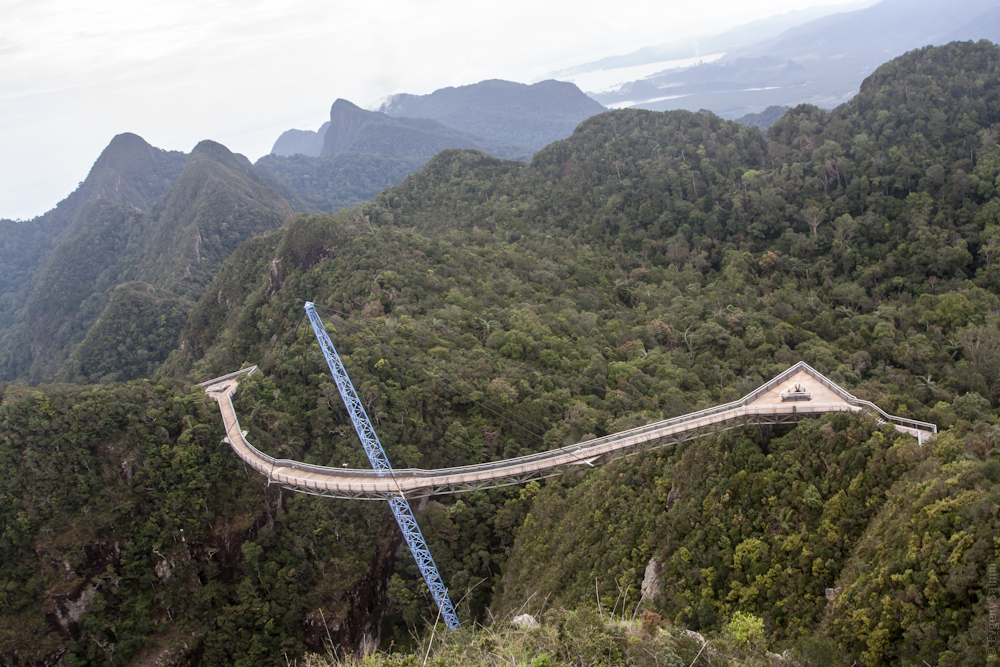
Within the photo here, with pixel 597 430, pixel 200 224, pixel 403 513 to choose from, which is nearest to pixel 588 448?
pixel 597 430

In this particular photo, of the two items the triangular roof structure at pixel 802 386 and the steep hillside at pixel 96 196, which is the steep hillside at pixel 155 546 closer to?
the triangular roof structure at pixel 802 386

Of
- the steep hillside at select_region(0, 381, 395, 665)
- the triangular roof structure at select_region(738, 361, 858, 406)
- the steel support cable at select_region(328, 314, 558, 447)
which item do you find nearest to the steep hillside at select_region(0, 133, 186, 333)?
the steep hillside at select_region(0, 381, 395, 665)

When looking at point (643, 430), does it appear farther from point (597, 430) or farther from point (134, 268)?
point (134, 268)

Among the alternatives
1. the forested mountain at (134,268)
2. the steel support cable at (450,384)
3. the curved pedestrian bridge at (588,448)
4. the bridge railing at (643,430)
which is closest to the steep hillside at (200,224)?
the forested mountain at (134,268)

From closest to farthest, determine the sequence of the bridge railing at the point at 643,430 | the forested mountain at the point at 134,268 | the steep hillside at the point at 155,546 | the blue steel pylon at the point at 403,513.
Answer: the bridge railing at the point at 643,430 < the steep hillside at the point at 155,546 < the blue steel pylon at the point at 403,513 < the forested mountain at the point at 134,268

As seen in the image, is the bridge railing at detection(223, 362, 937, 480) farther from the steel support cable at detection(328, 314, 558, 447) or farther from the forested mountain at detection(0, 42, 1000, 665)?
the steel support cable at detection(328, 314, 558, 447)

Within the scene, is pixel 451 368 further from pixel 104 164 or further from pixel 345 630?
pixel 104 164
